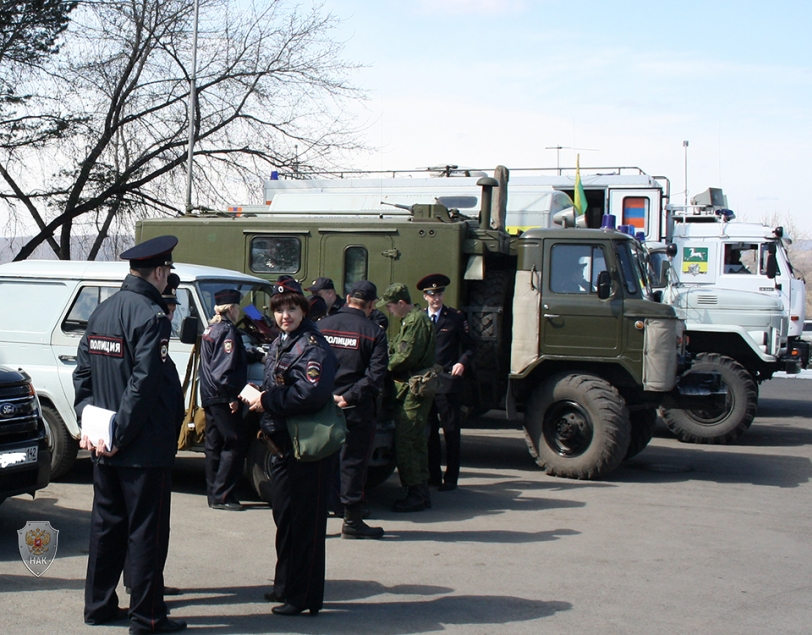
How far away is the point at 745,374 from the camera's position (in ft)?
40.6

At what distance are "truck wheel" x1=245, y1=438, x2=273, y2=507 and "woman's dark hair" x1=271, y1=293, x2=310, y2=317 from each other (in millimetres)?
2692

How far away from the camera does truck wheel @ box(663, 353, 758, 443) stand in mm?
12211

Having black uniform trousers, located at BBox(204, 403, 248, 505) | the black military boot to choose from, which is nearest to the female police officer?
black uniform trousers, located at BBox(204, 403, 248, 505)

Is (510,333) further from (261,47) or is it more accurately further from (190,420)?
(261,47)

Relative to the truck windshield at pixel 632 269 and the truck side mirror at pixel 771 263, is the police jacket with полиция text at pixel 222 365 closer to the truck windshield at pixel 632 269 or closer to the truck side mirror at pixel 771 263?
the truck windshield at pixel 632 269

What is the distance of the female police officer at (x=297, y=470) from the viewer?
187 inches

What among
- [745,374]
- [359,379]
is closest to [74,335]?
[359,379]

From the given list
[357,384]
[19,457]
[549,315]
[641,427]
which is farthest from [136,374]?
[641,427]

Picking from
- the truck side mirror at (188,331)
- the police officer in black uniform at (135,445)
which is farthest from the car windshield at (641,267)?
the police officer in black uniform at (135,445)

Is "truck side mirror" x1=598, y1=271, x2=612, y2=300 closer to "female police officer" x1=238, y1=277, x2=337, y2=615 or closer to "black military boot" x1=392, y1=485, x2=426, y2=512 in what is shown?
"black military boot" x1=392, y1=485, x2=426, y2=512

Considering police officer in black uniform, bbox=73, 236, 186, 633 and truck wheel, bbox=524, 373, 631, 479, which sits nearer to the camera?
police officer in black uniform, bbox=73, 236, 186, 633

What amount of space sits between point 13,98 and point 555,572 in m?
16.3

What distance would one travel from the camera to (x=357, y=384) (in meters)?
6.48

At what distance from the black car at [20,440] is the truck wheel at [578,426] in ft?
15.9
